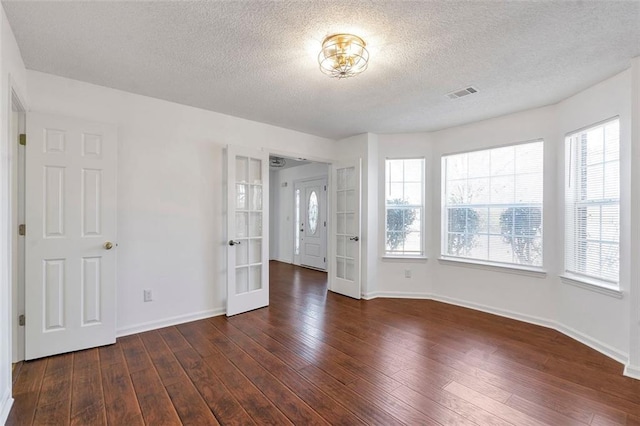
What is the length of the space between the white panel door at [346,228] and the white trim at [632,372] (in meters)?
2.85

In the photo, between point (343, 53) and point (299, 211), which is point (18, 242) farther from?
point (299, 211)

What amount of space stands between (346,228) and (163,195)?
106 inches

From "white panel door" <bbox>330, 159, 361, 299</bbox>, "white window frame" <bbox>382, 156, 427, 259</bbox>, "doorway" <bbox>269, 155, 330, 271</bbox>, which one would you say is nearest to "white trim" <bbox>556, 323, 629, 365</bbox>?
"white window frame" <bbox>382, 156, 427, 259</bbox>

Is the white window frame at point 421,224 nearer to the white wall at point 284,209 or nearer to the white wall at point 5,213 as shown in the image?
the white wall at point 284,209

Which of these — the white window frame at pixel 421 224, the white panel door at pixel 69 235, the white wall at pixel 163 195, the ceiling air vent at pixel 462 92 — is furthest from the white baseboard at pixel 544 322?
the white panel door at pixel 69 235

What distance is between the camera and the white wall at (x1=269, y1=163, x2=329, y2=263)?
26.1 feet

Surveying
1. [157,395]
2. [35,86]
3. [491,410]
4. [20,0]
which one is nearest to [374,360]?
[491,410]

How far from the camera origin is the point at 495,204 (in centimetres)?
399

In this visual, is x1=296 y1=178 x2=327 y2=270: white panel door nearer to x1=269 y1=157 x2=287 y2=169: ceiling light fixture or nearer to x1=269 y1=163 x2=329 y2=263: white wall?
x1=269 y1=163 x2=329 y2=263: white wall

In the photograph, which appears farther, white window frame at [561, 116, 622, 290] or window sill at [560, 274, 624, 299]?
white window frame at [561, 116, 622, 290]

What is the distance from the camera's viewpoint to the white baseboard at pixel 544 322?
2.63 metres

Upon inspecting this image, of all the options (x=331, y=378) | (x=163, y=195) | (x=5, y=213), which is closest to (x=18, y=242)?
(x=5, y=213)

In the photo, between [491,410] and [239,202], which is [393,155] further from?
[491,410]

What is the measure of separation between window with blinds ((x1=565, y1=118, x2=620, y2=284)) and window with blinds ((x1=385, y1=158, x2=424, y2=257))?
1.81m
